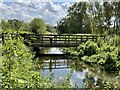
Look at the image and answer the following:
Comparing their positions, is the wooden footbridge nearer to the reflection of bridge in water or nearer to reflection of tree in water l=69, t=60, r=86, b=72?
the reflection of bridge in water

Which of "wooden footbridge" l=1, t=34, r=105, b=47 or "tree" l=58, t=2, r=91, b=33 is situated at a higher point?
"tree" l=58, t=2, r=91, b=33

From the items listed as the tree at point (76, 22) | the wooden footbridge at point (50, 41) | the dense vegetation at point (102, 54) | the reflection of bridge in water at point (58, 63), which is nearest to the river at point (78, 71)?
the reflection of bridge in water at point (58, 63)

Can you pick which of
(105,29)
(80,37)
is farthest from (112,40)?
(80,37)

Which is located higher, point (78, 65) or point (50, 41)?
point (50, 41)

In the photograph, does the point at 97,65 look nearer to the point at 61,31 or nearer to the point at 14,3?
the point at 14,3

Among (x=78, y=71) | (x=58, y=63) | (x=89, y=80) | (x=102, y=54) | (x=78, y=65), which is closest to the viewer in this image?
(x=89, y=80)

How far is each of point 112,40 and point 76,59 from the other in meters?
1.43

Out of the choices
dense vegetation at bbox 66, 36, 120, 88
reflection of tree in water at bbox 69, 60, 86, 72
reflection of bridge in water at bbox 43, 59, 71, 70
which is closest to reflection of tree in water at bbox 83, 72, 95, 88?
dense vegetation at bbox 66, 36, 120, 88

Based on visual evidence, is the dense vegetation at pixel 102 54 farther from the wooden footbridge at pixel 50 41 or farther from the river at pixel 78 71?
the wooden footbridge at pixel 50 41

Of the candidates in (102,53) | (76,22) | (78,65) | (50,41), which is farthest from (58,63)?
(76,22)

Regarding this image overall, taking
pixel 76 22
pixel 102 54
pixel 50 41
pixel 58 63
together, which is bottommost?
pixel 58 63

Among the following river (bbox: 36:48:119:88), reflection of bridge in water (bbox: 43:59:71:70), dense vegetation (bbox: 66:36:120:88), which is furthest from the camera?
reflection of bridge in water (bbox: 43:59:71:70)

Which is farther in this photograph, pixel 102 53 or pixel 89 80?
pixel 102 53

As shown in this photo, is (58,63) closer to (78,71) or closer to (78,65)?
(78,65)
